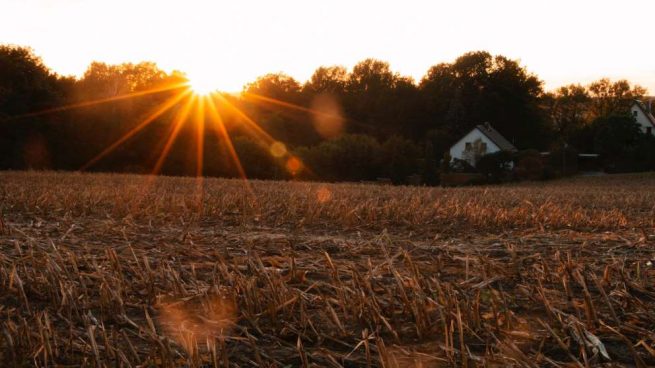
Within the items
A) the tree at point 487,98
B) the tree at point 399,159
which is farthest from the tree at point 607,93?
the tree at point 399,159

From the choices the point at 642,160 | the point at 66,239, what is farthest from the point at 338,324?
the point at 642,160

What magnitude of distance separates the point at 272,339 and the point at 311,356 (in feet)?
1.09

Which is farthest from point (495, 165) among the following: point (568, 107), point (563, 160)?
point (568, 107)

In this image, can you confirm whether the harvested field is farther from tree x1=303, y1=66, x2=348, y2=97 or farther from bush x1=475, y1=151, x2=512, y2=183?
tree x1=303, y1=66, x2=348, y2=97

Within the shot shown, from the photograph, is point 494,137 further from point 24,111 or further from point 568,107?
point 24,111

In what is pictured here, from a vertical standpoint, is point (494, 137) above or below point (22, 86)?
below

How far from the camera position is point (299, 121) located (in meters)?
68.8

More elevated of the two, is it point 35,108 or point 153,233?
point 35,108

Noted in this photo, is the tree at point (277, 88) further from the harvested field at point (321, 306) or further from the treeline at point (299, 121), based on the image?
the harvested field at point (321, 306)

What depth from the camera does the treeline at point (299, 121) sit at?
3975 cm

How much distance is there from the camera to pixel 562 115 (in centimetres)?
9706

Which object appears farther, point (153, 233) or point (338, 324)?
point (153, 233)

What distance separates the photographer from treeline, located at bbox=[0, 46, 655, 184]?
39750mm

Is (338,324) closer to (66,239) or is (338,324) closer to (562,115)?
(66,239)
